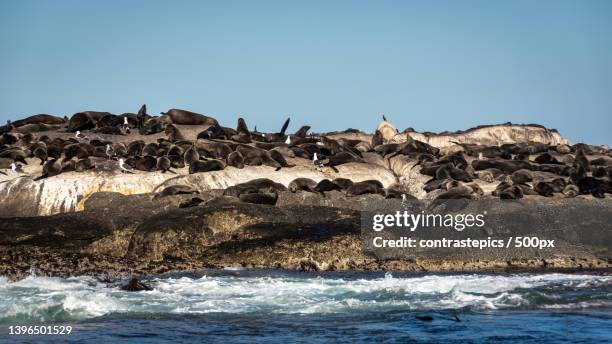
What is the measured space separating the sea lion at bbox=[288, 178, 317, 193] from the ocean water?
684cm

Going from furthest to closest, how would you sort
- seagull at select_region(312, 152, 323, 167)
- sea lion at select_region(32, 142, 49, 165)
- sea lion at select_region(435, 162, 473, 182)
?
1. seagull at select_region(312, 152, 323, 167)
2. sea lion at select_region(435, 162, 473, 182)
3. sea lion at select_region(32, 142, 49, 165)

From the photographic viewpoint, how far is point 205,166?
25.1 m

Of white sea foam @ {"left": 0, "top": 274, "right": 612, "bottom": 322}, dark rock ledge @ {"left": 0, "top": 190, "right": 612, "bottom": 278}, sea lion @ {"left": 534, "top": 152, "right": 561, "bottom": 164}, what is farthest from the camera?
sea lion @ {"left": 534, "top": 152, "right": 561, "bottom": 164}

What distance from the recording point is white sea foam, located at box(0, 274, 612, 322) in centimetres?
1394

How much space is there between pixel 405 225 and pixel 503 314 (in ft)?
22.5

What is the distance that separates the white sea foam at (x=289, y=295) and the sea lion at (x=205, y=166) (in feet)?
26.5

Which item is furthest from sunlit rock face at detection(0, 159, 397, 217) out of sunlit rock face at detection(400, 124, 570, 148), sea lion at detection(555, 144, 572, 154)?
sunlit rock face at detection(400, 124, 570, 148)

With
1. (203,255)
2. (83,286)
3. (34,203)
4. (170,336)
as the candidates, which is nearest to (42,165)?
(34,203)

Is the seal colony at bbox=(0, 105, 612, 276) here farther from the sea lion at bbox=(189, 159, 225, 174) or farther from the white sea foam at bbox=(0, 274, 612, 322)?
the white sea foam at bbox=(0, 274, 612, 322)

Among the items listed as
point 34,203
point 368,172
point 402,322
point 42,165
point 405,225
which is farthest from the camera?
point 368,172

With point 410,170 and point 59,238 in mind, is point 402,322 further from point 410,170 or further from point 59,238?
point 410,170

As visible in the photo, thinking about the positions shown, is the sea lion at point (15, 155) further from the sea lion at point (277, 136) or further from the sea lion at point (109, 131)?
the sea lion at point (277, 136)

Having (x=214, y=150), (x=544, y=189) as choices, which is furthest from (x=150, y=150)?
(x=544, y=189)

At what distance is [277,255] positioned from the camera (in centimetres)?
1900
